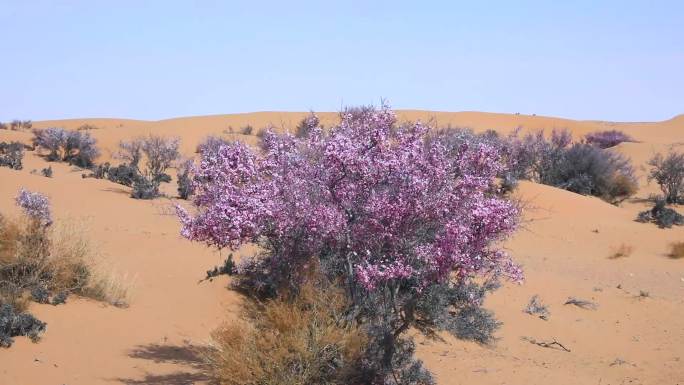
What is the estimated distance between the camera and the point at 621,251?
19.8 metres

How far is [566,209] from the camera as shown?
24.1 m

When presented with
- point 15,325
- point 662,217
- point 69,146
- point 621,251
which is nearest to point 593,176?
point 662,217

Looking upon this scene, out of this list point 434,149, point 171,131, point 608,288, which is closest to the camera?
point 434,149

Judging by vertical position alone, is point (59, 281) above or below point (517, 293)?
above

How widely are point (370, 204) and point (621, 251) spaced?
15.1 m

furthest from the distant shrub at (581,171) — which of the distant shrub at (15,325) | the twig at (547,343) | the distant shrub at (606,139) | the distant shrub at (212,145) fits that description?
the distant shrub at (15,325)

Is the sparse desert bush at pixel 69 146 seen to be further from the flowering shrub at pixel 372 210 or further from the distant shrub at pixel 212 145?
the flowering shrub at pixel 372 210

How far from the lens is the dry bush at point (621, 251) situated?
1947cm

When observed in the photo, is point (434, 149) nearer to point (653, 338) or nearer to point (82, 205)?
point (653, 338)

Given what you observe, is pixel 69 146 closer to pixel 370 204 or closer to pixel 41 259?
pixel 41 259

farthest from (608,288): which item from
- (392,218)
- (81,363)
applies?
(81,363)

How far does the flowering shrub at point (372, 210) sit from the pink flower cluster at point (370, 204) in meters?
0.01

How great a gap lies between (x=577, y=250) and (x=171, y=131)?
39833 millimetres

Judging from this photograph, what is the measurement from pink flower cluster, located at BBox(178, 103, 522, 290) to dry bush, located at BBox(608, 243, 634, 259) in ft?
42.0
